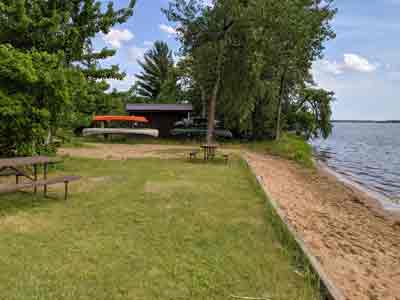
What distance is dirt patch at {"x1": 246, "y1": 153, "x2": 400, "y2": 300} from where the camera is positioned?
3.48 m

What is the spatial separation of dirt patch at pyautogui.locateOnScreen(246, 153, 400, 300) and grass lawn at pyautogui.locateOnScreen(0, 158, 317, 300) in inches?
26.6

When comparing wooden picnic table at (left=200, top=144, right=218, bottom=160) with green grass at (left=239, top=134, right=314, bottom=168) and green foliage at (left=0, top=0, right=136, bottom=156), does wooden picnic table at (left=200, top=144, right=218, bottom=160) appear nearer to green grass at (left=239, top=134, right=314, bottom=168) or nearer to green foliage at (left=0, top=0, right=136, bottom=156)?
green foliage at (left=0, top=0, right=136, bottom=156)

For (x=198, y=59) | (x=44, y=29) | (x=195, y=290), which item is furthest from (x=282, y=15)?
(x=195, y=290)

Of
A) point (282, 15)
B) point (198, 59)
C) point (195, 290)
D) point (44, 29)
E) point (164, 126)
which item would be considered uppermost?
point (282, 15)

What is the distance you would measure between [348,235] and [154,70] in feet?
158

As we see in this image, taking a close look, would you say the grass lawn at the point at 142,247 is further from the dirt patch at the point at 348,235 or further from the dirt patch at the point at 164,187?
the dirt patch at the point at 348,235

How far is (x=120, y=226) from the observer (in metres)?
4.40

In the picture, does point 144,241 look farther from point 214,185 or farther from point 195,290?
point 214,185

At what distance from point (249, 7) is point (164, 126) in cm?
1263

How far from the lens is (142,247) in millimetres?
3697

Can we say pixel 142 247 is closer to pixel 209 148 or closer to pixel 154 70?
pixel 209 148

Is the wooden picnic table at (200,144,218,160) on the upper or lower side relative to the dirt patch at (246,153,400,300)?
upper

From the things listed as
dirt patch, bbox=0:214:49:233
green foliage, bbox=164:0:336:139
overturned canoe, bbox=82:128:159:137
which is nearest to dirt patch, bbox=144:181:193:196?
dirt patch, bbox=0:214:49:233

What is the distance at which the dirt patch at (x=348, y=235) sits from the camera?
3.48 m
